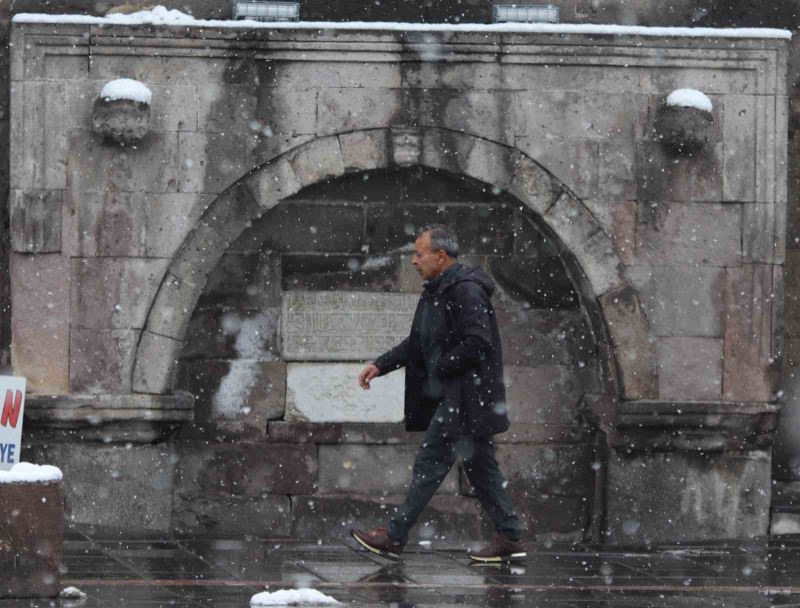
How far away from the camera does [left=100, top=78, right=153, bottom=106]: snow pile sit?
406 inches

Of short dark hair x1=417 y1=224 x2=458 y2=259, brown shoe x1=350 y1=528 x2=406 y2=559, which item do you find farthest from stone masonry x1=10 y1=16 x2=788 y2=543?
brown shoe x1=350 y1=528 x2=406 y2=559

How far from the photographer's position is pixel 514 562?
9.27 meters

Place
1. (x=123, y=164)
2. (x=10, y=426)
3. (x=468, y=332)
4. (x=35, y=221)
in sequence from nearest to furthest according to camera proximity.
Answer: (x=10, y=426) < (x=468, y=332) < (x=35, y=221) < (x=123, y=164)

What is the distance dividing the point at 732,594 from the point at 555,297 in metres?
3.29

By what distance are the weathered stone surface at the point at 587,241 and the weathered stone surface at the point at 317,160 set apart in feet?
4.22

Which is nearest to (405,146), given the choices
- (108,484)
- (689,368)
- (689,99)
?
(689,99)

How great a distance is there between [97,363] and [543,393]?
2.79 meters

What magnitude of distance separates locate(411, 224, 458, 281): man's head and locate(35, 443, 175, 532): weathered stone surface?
7.60ft

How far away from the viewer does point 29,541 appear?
7.52 meters

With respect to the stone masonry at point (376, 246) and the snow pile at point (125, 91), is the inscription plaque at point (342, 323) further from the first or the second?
the snow pile at point (125, 91)

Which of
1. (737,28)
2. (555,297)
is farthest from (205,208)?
(737,28)

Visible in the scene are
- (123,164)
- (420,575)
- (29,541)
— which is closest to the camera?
(29,541)

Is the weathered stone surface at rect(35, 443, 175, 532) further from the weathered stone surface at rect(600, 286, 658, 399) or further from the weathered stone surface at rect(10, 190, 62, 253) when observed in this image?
the weathered stone surface at rect(600, 286, 658, 399)

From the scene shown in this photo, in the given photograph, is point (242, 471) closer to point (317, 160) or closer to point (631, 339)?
Answer: point (317, 160)
